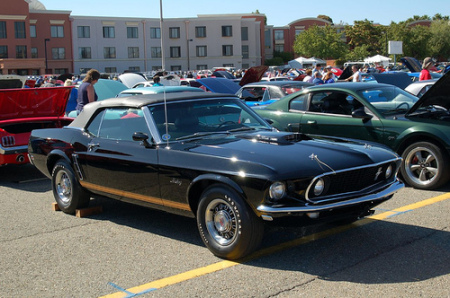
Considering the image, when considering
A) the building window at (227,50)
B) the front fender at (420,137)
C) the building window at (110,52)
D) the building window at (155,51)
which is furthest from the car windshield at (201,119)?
the building window at (227,50)

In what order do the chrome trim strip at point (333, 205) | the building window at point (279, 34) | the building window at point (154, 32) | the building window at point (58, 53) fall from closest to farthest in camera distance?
the chrome trim strip at point (333, 205)
the building window at point (58, 53)
the building window at point (154, 32)
the building window at point (279, 34)

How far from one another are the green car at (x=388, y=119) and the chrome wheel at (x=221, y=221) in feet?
6.84

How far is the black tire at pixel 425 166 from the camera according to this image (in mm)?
7297

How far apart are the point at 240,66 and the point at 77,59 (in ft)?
73.4

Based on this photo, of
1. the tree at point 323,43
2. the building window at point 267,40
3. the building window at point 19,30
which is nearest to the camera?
the building window at point 19,30

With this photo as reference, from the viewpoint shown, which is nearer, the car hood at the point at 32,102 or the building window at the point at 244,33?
the car hood at the point at 32,102

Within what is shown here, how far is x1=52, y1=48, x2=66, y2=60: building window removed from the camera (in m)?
69.5

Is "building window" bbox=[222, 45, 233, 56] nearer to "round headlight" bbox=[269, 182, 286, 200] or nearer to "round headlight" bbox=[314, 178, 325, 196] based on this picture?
"round headlight" bbox=[314, 178, 325, 196]

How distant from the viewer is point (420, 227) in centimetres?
569

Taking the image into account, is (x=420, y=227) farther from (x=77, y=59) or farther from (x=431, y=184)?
(x=77, y=59)

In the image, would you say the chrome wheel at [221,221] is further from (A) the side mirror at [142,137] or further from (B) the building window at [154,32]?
(B) the building window at [154,32]

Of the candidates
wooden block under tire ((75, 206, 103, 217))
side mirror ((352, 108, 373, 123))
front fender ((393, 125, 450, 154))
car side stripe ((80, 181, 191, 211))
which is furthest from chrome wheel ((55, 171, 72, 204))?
front fender ((393, 125, 450, 154))

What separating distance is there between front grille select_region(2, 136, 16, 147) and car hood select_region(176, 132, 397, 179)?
182 inches

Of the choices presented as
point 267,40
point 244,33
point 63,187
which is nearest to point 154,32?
point 244,33
